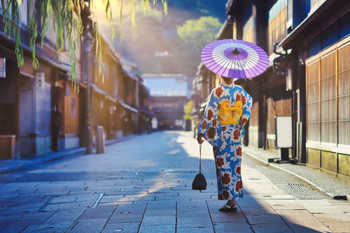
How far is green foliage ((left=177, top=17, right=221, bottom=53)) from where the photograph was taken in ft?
284

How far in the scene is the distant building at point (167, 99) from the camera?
69562 millimetres

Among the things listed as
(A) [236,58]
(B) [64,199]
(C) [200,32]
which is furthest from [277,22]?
(C) [200,32]

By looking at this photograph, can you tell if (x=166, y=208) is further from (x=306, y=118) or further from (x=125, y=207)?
(x=306, y=118)

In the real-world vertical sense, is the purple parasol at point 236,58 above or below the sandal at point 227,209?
above

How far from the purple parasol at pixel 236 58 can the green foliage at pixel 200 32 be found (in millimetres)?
82096

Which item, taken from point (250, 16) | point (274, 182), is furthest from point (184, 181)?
point (250, 16)

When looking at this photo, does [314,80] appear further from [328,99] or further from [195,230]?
[195,230]

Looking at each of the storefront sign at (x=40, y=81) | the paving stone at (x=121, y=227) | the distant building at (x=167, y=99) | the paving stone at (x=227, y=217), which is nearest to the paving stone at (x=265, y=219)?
the paving stone at (x=227, y=217)

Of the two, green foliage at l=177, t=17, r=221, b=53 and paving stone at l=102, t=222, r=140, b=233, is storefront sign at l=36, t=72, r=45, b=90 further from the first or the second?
green foliage at l=177, t=17, r=221, b=53

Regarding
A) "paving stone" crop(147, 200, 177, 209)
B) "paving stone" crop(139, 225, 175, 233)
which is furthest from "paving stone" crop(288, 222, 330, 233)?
"paving stone" crop(147, 200, 177, 209)

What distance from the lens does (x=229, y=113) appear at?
15.7 ft

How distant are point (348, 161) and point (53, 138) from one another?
41.2ft

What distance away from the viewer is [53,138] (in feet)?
50.6

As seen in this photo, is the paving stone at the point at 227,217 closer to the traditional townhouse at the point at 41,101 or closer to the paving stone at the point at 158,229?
the paving stone at the point at 158,229
